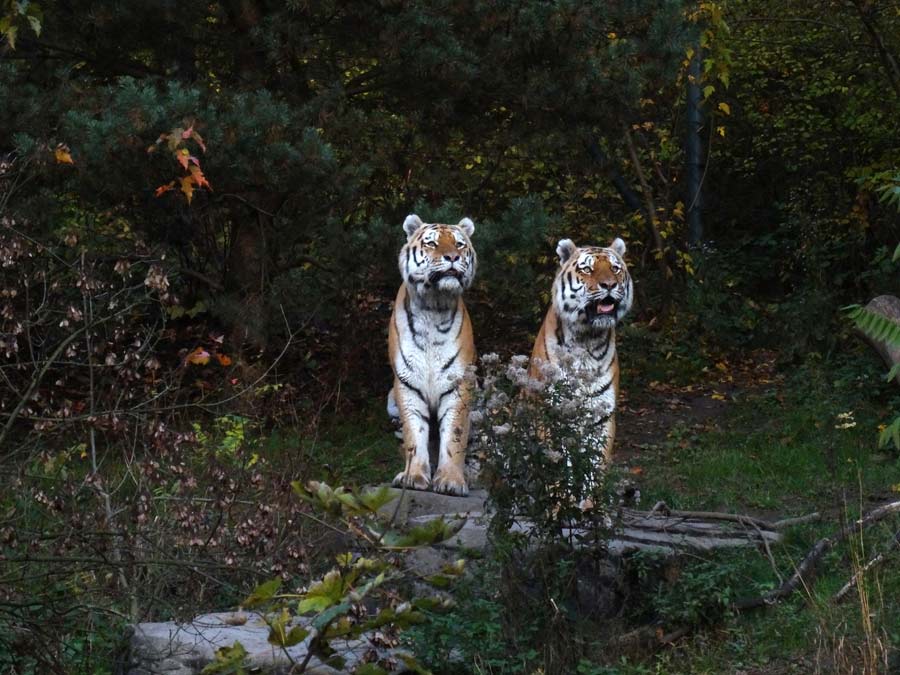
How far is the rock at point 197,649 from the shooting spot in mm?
5250

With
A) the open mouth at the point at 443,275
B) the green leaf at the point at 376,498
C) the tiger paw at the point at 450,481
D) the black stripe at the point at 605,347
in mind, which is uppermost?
the open mouth at the point at 443,275

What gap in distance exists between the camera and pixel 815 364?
12.2 m

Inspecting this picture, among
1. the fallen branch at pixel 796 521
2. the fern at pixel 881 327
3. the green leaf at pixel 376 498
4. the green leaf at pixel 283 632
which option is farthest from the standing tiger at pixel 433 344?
the green leaf at pixel 376 498

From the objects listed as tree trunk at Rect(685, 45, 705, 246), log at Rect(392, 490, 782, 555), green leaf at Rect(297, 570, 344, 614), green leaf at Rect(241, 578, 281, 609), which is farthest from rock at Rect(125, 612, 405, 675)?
tree trunk at Rect(685, 45, 705, 246)

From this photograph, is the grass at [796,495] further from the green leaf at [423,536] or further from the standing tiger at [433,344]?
the green leaf at [423,536]

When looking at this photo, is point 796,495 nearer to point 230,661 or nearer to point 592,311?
point 592,311

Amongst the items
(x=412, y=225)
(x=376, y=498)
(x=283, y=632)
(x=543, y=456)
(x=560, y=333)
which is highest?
(x=412, y=225)

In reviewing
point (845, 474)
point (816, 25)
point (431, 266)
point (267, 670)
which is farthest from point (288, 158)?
point (816, 25)

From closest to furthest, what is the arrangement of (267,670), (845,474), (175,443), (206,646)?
(267,670) < (206,646) < (175,443) < (845,474)

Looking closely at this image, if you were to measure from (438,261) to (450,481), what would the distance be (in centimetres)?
133

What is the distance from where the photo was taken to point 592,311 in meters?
8.07

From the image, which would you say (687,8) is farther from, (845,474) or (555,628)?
(555,628)

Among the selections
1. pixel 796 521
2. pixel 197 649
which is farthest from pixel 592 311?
pixel 197 649

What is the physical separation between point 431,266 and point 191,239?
3.61m
